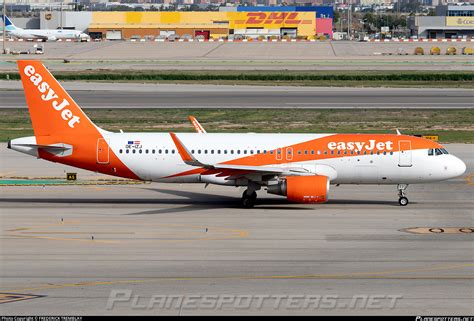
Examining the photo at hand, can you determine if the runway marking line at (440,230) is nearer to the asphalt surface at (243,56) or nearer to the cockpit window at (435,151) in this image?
the cockpit window at (435,151)

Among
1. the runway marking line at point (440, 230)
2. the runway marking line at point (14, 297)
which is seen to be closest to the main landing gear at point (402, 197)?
the runway marking line at point (440, 230)

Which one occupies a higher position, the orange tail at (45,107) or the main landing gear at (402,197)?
the orange tail at (45,107)

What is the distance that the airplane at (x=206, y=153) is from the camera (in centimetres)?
4541

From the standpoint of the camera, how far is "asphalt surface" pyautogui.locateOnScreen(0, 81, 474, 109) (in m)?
89.8

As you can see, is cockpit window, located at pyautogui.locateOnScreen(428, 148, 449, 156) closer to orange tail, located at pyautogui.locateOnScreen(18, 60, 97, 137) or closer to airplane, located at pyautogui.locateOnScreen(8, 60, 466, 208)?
airplane, located at pyautogui.locateOnScreen(8, 60, 466, 208)

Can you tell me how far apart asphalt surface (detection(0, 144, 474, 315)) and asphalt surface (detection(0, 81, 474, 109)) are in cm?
3982

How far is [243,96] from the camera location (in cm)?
9769

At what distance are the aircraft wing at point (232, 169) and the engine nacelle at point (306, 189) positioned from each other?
3.28 feet

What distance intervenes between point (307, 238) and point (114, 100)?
2340 inches

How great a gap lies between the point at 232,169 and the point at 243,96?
5439cm

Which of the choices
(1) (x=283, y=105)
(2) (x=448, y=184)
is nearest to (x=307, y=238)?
(2) (x=448, y=184)

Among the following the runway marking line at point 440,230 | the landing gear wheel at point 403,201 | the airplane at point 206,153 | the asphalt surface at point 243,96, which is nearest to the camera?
the runway marking line at point 440,230

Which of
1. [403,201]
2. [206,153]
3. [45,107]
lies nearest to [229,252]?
[206,153]

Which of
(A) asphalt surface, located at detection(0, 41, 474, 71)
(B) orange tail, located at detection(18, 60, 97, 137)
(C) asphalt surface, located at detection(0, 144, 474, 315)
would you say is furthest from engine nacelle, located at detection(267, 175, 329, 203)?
(A) asphalt surface, located at detection(0, 41, 474, 71)
